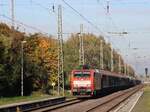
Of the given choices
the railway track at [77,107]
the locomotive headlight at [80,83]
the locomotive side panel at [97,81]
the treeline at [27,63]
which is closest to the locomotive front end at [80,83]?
the locomotive headlight at [80,83]

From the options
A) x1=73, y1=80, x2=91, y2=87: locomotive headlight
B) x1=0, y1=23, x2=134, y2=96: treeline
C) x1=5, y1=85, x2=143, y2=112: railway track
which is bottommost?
x1=5, y1=85, x2=143, y2=112: railway track

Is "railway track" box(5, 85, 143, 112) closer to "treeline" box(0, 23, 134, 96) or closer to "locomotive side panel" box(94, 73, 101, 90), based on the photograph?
"locomotive side panel" box(94, 73, 101, 90)

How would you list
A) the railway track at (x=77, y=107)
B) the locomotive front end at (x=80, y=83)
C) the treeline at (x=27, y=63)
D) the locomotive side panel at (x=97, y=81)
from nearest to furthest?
the railway track at (x=77, y=107)
the locomotive front end at (x=80, y=83)
the locomotive side panel at (x=97, y=81)
the treeline at (x=27, y=63)

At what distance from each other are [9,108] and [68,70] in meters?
74.1

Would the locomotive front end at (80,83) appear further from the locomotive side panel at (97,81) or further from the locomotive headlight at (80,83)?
the locomotive side panel at (97,81)

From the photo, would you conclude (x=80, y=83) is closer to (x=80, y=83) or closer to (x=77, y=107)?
(x=80, y=83)

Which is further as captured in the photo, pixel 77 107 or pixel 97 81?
pixel 97 81

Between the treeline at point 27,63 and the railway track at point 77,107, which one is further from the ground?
the treeline at point 27,63

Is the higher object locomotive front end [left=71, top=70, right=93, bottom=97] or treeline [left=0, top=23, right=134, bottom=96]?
treeline [left=0, top=23, right=134, bottom=96]

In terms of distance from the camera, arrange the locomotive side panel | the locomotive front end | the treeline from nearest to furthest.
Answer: the locomotive front end < the locomotive side panel < the treeline

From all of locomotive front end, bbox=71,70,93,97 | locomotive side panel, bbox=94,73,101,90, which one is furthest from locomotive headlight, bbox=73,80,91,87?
locomotive side panel, bbox=94,73,101,90

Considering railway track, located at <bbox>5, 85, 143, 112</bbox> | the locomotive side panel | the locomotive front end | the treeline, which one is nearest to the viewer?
railway track, located at <bbox>5, 85, 143, 112</bbox>

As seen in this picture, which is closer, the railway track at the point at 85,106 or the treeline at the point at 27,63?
the railway track at the point at 85,106

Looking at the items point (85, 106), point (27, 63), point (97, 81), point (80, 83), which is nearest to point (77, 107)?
point (85, 106)
